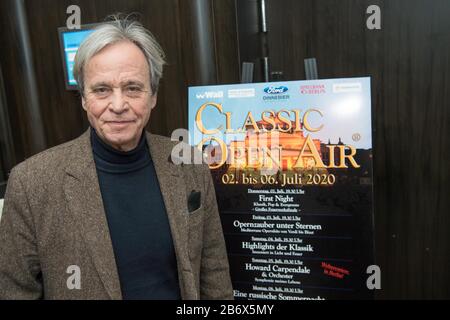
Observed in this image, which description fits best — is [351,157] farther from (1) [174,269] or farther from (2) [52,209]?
(2) [52,209]

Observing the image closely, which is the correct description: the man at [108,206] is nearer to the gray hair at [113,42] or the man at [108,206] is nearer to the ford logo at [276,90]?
the gray hair at [113,42]

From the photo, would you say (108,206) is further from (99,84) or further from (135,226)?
(99,84)

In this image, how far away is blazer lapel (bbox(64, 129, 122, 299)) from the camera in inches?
44.6

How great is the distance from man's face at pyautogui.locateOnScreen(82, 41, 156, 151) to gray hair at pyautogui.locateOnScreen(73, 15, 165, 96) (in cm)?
2

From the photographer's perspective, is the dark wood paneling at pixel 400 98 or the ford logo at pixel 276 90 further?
the dark wood paneling at pixel 400 98

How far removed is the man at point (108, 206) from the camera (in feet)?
3.71

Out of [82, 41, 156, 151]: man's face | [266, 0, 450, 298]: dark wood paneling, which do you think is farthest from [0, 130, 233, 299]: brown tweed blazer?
[266, 0, 450, 298]: dark wood paneling

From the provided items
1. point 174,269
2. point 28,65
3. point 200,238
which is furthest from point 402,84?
point 28,65

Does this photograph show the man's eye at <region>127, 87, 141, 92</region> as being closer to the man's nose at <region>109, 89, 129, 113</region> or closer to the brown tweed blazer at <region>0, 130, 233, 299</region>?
the man's nose at <region>109, 89, 129, 113</region>

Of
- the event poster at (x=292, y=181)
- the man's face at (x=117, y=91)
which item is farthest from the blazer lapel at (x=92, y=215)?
the event poster at (x=292, y=181)

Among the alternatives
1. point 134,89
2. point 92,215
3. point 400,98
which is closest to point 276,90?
point 134,89

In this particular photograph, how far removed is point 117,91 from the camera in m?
1.18

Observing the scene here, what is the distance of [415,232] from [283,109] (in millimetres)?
1038

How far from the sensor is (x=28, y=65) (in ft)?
8.28
